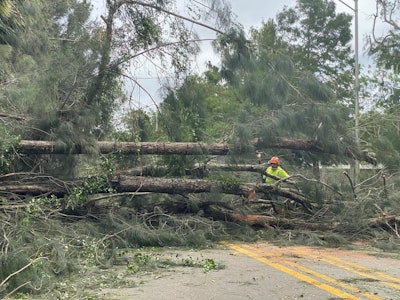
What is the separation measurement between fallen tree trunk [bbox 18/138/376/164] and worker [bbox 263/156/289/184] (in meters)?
0.46

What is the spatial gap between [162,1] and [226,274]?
582 cm

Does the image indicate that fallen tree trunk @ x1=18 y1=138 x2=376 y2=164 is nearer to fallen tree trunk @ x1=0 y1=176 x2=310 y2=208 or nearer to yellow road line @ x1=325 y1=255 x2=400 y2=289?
fallen tree trunk @ x1=0 y1=176 x2=310 y2=208

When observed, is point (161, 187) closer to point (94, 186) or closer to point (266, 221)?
point (94, 186)

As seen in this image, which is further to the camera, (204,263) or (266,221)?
(266,221)

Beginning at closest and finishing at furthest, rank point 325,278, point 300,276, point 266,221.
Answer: point 325,278 < point 300,276 < point 266,221

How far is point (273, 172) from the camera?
1118cm

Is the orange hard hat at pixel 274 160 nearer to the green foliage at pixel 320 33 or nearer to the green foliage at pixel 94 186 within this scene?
the green foliage at pixel 94 186

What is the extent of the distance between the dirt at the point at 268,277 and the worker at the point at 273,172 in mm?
2668

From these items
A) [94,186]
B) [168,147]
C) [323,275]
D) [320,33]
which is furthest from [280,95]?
[320,33]

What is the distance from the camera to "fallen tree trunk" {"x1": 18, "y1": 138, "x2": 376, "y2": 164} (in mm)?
9523

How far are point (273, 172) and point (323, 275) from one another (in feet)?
16.0

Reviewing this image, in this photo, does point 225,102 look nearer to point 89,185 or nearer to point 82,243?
point 89,185

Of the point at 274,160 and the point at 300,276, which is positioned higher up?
the point at 274,160

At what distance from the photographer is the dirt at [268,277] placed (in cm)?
545
